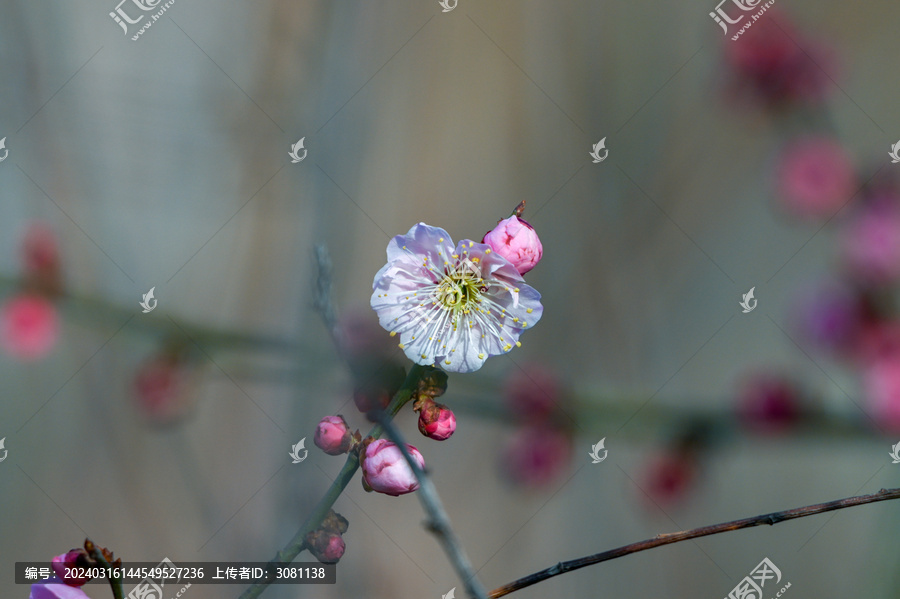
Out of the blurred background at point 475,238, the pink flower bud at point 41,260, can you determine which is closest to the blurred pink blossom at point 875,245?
the blurred background at point 475,238

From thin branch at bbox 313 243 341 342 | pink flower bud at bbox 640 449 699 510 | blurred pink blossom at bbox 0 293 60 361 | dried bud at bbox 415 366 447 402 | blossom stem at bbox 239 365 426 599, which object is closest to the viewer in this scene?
thin branch at bbox 313 243 341 342

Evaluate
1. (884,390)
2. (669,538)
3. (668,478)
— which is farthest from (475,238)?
(669,538)

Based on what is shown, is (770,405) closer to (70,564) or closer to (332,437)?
(332,437)

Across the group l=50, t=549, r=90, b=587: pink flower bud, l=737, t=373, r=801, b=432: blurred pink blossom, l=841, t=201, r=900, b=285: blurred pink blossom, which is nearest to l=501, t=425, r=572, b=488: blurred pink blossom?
l=737, t=373, r=801, b=432: blurred pink blossom

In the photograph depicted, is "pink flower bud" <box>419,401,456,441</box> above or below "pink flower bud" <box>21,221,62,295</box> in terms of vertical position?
below

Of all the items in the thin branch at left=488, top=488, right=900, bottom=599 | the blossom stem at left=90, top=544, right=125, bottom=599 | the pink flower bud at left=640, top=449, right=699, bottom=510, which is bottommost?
the thin branch at left=488, top=488, right=900, bottom=599

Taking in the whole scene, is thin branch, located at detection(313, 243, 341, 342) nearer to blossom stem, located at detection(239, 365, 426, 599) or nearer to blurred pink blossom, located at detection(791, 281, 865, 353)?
blossom stem, located at detection(239, 365, 426, 599)

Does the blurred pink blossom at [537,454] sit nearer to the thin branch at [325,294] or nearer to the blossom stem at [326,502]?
the blossom stem at [326,502]
